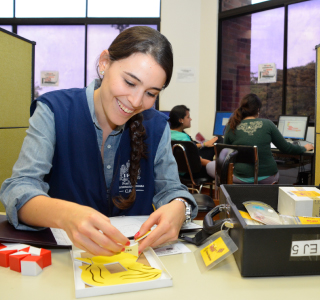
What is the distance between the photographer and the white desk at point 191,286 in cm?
62

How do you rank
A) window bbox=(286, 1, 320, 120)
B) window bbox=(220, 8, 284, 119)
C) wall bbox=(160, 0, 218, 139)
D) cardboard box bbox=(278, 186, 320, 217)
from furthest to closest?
wall bbox=(160, 0, 218, 139)
window bbox=(220, 8, 284, 119)
window bbox=(286, 1, 320, 120)
cardboard box bbox=(278, 186, 320, 217)

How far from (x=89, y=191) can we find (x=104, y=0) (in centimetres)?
468

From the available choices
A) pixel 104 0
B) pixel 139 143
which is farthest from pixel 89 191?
pixel 104 0

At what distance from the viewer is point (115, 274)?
0.67 metres

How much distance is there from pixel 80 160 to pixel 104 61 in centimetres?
35

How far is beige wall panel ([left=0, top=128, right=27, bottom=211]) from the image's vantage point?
233 cm

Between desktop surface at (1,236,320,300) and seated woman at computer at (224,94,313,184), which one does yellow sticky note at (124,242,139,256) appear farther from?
seated woman at computer at (224,94,313,184)

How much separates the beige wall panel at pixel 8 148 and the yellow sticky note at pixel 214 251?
194cm

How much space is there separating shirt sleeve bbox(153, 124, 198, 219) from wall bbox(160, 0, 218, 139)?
3.73 meters

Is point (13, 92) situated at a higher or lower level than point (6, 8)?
lower

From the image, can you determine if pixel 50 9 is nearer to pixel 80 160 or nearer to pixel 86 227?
pixel 80 160

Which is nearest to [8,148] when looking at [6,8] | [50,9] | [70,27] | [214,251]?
[214,251]

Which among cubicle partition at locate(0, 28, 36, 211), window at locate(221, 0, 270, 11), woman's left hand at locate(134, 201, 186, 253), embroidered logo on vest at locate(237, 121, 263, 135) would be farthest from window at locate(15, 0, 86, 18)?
woman's left hand at locate(134, 201, 186, 253)

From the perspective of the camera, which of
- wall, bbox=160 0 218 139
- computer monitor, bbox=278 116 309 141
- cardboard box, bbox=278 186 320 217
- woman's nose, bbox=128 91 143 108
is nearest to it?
cardboard box, bbox=278 186 320 217
